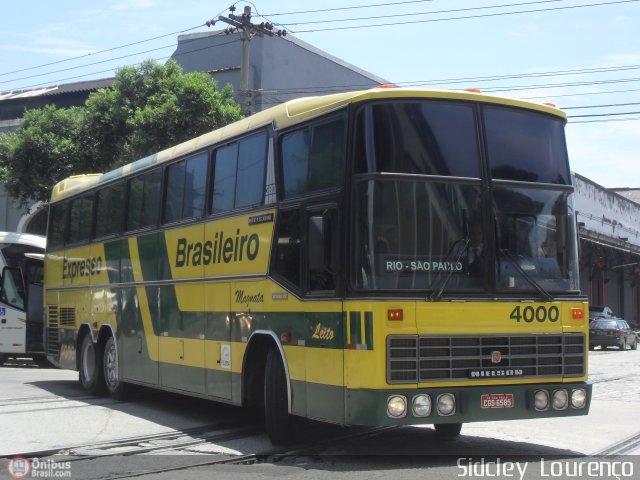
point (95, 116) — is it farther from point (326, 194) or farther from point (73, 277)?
point (326, 194)

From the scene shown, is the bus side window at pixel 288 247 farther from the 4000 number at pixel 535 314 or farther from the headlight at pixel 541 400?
the headlight at pixel 541 400

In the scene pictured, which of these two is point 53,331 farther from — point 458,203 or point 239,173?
point 458,203

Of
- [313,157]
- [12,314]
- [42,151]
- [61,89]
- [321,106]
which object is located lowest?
[12,314]

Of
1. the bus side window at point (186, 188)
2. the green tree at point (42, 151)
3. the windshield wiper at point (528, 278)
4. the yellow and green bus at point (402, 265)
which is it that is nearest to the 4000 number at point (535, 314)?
the yellow and green bus at point (402, 265)

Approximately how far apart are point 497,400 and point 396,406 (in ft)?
3.56

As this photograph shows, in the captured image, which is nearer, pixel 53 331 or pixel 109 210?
pixel 109 210

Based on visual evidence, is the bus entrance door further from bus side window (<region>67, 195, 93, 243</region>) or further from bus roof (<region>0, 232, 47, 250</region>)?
bus side window (<region>67, 195, 93, 243</region>)

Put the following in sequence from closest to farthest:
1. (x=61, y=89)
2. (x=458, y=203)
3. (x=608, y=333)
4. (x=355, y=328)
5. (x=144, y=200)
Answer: (x=355, y=328), (x=458, y=203), (x=144, y=200), (x=608, y=333), (x=61, y=89)

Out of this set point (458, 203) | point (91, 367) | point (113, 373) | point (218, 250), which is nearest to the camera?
point (458, 203)

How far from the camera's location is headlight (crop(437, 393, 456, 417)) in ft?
26.6

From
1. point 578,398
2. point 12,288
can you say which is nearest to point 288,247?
point 578,398

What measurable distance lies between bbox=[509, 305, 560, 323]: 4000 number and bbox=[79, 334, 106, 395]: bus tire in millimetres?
8717

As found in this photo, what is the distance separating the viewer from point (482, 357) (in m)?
8.33

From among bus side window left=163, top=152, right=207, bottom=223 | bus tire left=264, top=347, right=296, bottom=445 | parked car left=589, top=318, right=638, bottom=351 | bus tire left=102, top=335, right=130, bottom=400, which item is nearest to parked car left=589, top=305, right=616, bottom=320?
parked car left=589, top=318, right=638, bottom=351
